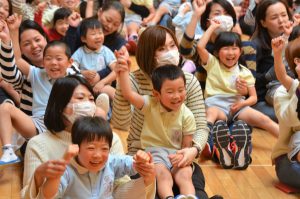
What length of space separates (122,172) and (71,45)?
71.8 inches

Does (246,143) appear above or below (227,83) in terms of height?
below

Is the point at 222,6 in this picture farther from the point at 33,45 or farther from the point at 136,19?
the point at 136,19

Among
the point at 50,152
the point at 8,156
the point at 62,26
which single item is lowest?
the point at 8,156

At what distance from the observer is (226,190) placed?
270 cm

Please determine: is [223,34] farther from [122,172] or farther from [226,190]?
[122,172]

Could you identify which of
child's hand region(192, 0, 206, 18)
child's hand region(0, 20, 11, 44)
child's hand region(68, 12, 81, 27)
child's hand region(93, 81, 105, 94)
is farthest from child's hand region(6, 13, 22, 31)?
child's hand region(192, 0, 206, 18)

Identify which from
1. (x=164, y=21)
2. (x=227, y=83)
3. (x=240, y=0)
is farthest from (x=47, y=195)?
(x=240, y=0)

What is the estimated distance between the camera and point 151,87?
8.19 ft

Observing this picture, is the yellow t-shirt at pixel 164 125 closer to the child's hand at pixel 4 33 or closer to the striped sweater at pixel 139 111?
the striped sweater at pixel 139 111

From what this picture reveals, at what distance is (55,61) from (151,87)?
534 millimetres

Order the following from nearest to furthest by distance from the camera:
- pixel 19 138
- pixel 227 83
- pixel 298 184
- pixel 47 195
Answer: pixel 47 195
pixel 298 184
pixel 19 138
pixel 227 83

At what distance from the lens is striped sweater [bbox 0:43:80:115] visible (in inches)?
106

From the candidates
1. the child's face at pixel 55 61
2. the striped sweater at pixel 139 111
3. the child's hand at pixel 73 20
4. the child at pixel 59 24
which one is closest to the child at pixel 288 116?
the striped sweater at pixel 139 111

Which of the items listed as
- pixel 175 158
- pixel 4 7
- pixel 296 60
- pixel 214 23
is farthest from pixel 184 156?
pixel 4 7
